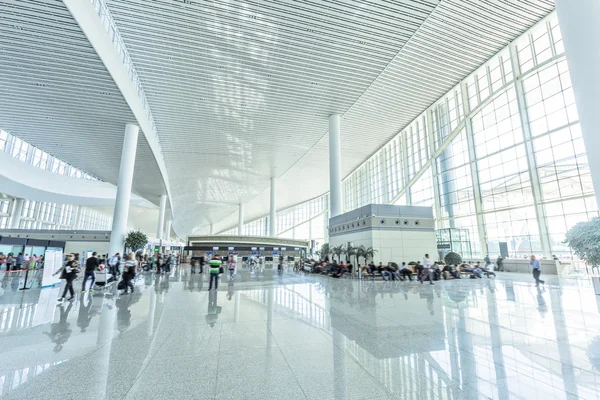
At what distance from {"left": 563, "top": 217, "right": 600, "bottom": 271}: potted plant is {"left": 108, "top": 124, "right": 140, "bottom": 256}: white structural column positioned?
20.8 meters

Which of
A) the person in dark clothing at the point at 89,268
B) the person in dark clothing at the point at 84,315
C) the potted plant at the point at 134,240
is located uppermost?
the potted plant at the point at 134,240

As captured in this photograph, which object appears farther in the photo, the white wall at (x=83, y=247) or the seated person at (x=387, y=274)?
the white wall at (x=83, y=247)

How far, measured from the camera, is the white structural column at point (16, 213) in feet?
113

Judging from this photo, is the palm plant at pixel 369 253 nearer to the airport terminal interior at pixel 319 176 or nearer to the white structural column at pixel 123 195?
the airport terminal interior at pixel 319 176

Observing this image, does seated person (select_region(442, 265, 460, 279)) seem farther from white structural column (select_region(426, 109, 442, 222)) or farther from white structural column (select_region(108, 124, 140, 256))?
white structural column (select_region(108, 124, 140, 256))

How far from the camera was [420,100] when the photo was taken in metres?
25.1

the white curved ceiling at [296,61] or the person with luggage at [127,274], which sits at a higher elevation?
the white curved ceiling at [296,61]

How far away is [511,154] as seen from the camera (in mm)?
22141

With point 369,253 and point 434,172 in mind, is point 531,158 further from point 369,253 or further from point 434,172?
point 369,253

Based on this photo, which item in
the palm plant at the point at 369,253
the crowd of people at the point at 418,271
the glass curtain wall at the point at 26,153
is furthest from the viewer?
the glass curtain wall at the point at 26,153

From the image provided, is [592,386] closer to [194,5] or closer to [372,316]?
[372,316]

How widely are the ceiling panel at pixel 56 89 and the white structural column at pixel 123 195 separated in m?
1.19

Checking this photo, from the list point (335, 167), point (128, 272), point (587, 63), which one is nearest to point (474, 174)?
point (335, 167)

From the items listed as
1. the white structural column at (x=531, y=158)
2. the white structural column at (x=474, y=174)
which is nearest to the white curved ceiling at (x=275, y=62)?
the white structural column at (x=531, y=158)
